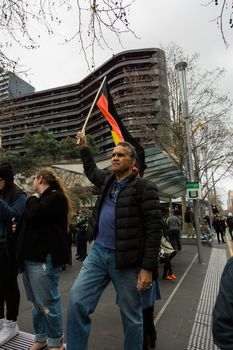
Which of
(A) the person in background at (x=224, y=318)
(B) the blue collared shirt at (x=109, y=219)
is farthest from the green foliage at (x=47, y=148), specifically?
(A) the person in background at (x=224, y=318)

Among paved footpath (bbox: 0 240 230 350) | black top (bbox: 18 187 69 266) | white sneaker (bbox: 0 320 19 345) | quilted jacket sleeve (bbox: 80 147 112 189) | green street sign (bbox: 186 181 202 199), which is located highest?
green street sign (bbox: 186 181 202 199)

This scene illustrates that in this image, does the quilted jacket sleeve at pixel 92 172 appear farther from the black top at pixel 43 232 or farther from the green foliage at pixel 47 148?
the green foliage at pixel 47 148

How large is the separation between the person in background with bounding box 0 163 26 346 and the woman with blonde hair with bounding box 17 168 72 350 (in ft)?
0.93

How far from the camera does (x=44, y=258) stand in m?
3.26

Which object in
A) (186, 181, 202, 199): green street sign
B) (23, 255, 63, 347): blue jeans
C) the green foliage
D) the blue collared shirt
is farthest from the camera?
the green foliage

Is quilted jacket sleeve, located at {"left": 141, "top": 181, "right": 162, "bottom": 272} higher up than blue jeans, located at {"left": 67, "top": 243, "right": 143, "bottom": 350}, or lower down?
higher up

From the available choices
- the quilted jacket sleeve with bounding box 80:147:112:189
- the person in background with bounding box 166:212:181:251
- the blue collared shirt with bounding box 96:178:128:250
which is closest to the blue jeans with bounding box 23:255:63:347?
the blue collared shirt with bounding box 96:178:128:250

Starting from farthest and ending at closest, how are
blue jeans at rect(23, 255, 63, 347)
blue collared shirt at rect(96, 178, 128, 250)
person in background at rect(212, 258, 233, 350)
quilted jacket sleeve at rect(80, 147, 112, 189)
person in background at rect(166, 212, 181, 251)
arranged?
person in background at rect(166, 212, 181, 251), quilted jacket sleeve at rect(80, 147, 112, 189), blue jeans at rect(23, 255, 63, 347), blue collared shirt at rect(96, 178, 128, 250), person in background at rect(212, 258, 233, 350)

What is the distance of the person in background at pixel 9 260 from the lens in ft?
11.8

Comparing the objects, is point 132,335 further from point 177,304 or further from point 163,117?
point 163,117

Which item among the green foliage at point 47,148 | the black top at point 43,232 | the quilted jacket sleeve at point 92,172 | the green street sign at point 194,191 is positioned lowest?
the black top at point 43,232

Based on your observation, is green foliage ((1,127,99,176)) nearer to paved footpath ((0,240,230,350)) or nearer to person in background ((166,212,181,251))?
person in background ((166,212,181,251))

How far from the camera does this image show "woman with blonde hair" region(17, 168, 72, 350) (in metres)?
3.24

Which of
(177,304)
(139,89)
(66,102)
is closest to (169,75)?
(139,89)
